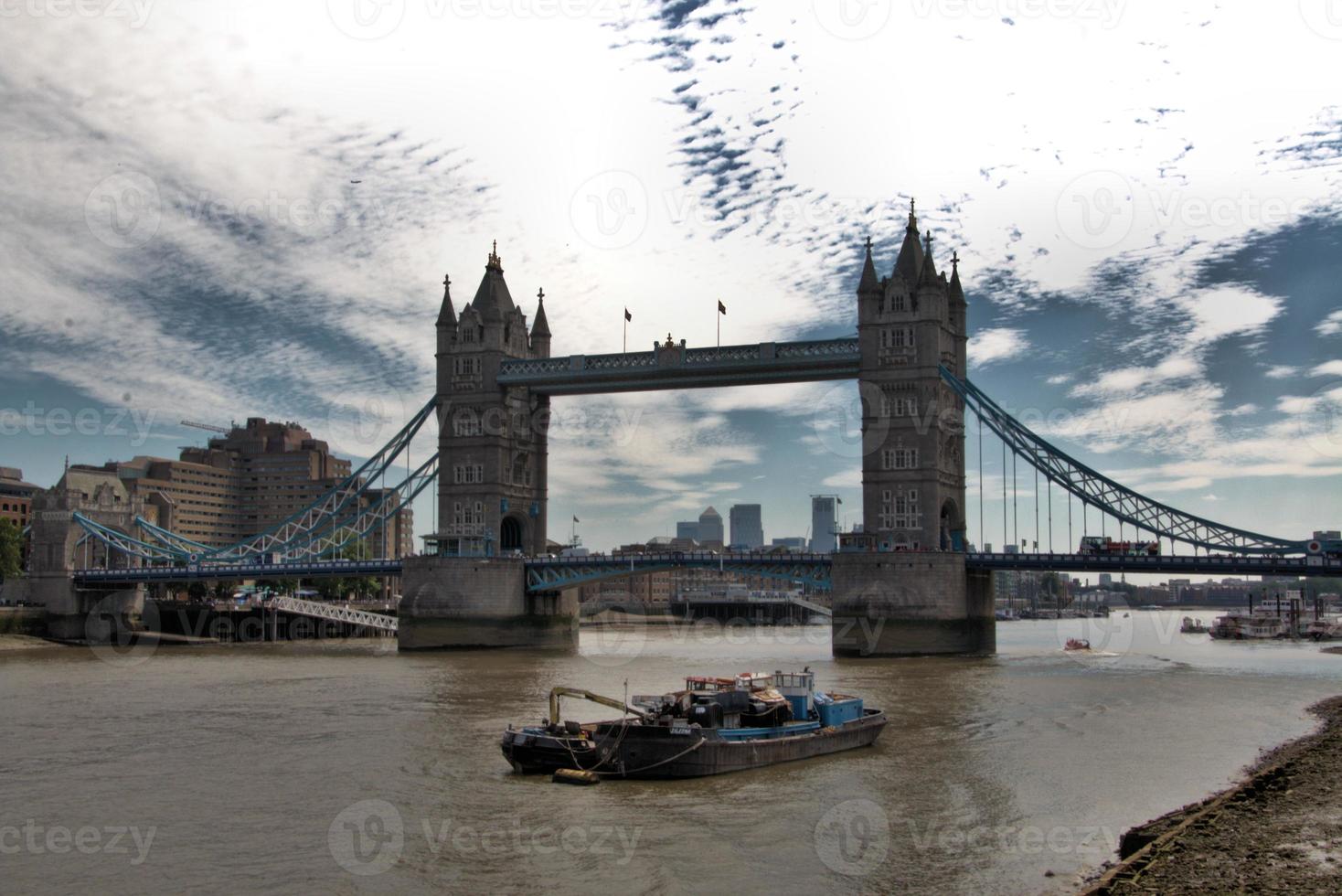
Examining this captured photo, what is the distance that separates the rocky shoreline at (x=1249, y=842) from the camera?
842 inches

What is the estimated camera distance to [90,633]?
324ft

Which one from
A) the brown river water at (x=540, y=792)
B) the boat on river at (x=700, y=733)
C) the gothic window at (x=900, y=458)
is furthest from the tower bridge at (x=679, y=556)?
the boat on river at (x=700, y=733)

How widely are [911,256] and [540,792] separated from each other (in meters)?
59.9

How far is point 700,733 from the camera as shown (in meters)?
35.4

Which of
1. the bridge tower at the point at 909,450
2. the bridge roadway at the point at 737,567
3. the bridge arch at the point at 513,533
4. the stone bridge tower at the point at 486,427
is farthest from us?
the bridge arch at the point at 513,533

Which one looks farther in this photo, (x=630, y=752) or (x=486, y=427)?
(x=486, y=427)

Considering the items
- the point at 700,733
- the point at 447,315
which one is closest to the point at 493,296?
the point at 447,315

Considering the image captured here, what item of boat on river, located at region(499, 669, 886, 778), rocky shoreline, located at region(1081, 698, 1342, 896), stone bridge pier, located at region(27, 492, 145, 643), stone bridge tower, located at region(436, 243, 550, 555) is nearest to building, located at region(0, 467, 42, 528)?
stone bridge pier, located at region(27, 492, 145, 643)

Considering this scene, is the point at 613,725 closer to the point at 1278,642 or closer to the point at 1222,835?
the point at 1222,835

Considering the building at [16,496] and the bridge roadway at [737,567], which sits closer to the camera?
the bridge roadway at [737,567]

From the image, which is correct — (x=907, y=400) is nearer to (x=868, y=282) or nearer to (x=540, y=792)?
(x=868, y=282)

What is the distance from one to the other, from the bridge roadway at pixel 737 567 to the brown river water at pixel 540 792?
1274 cm

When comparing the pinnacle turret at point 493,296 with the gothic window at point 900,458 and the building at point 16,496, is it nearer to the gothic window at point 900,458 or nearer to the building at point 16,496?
the gothic window at point 900,458

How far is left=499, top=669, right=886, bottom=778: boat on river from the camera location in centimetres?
3484
